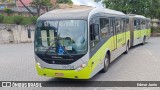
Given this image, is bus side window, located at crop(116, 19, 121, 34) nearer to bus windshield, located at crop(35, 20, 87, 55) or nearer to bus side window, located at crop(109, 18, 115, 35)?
bus side window, located at crop(109, 18, 115, 35)

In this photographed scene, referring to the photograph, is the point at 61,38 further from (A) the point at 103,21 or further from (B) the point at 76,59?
(A) the point at 103,21

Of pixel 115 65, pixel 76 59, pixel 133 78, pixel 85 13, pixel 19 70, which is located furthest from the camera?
pixel 115 65

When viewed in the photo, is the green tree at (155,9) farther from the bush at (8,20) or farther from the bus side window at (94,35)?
the bus side window at (94,35)

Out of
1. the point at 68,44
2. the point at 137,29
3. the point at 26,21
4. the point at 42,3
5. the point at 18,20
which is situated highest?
the point at 42,3

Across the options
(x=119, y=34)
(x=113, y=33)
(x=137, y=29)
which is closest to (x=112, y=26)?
(x=113, y=33)

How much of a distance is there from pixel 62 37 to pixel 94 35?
1.24m

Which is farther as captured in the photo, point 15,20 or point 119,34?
point 15,20

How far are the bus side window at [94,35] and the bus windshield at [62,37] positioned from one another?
377 mm

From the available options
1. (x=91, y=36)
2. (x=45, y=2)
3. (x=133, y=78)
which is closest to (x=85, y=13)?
(x=91, y=36)

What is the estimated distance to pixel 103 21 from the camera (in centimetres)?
1052

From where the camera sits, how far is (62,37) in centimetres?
830

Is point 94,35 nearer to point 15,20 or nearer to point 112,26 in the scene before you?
point 112,26

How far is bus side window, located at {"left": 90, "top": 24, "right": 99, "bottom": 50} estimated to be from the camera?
28.2 ft

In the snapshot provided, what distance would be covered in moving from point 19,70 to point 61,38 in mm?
3864
